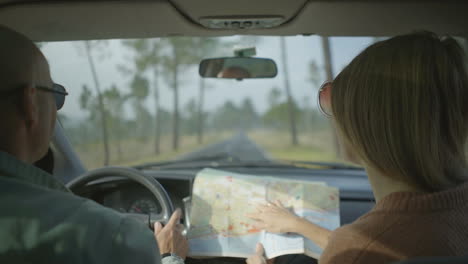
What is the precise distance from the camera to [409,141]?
1461 millimetres

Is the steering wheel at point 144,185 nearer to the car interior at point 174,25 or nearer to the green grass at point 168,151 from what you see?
the car interior at point 174,25

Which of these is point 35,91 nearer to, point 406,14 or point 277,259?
point 277,259

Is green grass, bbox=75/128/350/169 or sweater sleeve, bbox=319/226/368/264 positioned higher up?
sweater sleeve, bbox=319/226/368/264

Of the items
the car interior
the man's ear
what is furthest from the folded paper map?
the man's ear

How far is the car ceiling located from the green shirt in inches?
60.7

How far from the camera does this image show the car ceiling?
2.54 meters

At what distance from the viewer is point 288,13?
268 centimetres

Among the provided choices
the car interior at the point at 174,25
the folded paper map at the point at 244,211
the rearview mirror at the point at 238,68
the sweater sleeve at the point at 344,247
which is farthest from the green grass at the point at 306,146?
the sweater sleeve at the point at 344,247

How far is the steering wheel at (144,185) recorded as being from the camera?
2535mm

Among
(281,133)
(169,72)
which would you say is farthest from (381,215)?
(281,133)

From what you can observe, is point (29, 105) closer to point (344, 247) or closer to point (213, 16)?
point (344, 247)

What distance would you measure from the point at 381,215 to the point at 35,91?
4.33ft

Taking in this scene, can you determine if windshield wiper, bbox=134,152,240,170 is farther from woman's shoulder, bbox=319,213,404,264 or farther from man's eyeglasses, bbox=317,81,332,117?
woman's shoulder, bbox=319,213,404,264

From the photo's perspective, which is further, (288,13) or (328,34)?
(328,34)
